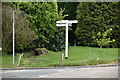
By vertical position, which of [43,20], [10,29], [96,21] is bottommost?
[10,29]

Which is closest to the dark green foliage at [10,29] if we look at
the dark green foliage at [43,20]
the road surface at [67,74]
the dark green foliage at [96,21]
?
the dark green foliage at [43,20]

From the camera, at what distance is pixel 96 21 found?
111 feet

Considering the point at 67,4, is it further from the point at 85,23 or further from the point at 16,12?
the point at 16,12

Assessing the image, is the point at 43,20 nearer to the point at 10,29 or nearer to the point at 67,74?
the point at 10,29

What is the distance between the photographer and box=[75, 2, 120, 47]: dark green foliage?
3375 cm

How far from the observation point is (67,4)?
40656 mm

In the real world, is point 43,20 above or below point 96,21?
below

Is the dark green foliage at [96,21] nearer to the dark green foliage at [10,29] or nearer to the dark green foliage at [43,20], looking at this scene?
the dark green foliage at [43,20]

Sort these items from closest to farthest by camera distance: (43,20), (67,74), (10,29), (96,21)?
(67,74) → (10,29) → (43,20) → (96,21)

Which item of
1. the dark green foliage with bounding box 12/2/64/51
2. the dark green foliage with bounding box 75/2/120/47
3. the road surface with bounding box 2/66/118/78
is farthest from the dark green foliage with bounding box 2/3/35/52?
the dark green foliage with bounding box 75/2/120/47

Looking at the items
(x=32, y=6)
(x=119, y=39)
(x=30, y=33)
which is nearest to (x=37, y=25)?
(x=32, y=6)

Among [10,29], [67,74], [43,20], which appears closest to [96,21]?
[43,20]

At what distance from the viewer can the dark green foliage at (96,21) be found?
111ft

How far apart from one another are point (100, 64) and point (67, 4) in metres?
22.2
